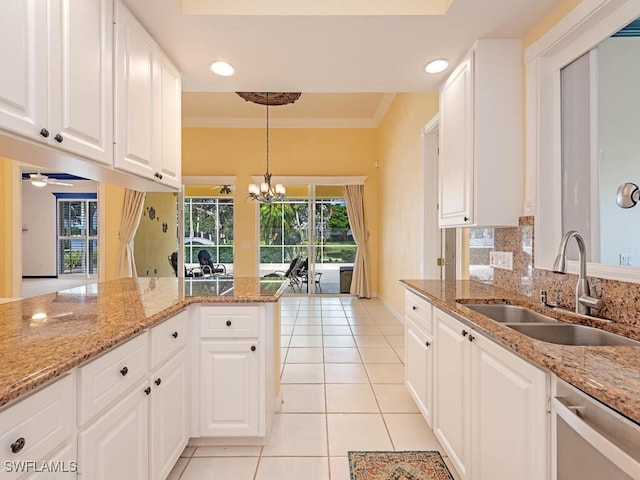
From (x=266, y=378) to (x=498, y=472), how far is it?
4.11 ft

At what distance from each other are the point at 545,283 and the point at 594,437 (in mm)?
1247

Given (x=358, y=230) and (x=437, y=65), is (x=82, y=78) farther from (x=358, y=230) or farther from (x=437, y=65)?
(x=358, y=230)

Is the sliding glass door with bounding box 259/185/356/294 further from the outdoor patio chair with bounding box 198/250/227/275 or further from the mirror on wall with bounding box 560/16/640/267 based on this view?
the mirror on wall with bounding box 560/16/640/267

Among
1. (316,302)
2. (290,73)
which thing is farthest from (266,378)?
(316,302)

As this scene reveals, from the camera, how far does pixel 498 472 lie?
1.32 metres

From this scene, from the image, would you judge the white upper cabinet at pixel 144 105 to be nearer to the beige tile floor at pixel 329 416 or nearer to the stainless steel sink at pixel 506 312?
the beige tile floor at pixel 329 416

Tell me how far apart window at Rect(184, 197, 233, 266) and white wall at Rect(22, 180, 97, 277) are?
17.5 feet

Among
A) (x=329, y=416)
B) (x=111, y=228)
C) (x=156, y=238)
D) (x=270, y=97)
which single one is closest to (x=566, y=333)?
(x=329, y=416)

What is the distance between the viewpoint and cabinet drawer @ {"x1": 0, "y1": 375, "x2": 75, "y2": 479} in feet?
2.60

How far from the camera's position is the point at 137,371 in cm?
141

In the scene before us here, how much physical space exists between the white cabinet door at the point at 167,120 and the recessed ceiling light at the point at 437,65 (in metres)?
1.77

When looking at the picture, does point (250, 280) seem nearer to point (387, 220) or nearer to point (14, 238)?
point (14, 238)

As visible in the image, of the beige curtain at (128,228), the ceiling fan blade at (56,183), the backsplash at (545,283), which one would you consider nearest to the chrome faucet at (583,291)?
the backsplash at (545,283)

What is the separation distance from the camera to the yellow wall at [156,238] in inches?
277
